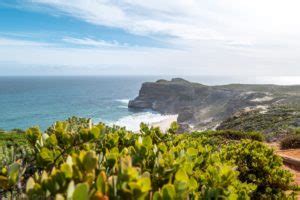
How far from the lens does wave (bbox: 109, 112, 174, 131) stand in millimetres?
77569

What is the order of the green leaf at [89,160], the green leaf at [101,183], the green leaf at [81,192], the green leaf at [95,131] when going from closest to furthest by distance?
1. the green leaf at [81,192]
2. the green leaf at [101,183]
3. the green leaf at [89,160]
4. the green leaf at [95,131]

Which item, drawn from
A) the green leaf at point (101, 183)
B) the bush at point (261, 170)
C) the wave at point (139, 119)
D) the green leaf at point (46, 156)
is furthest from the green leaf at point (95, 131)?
the wave at point (139, 119)

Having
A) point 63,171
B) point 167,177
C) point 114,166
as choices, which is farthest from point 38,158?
point 167,177

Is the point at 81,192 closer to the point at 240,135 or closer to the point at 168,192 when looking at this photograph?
the point at 168,192

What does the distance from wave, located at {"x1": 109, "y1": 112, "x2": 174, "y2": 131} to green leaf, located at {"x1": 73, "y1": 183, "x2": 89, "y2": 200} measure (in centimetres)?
7246

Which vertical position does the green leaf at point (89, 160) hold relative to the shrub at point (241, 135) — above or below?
above

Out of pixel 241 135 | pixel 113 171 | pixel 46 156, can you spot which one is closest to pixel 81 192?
pixel 113 171

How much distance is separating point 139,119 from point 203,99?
2125 cm

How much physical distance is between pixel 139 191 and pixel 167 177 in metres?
0.79

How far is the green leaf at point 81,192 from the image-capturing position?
66.7 inches

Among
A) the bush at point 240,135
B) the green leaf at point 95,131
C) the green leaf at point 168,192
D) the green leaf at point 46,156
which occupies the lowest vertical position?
the bush at point 240,135

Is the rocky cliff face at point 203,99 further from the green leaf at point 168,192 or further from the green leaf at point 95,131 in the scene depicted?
the green leaf at point 168,192

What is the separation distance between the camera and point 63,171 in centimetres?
217

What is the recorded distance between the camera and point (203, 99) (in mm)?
94500
